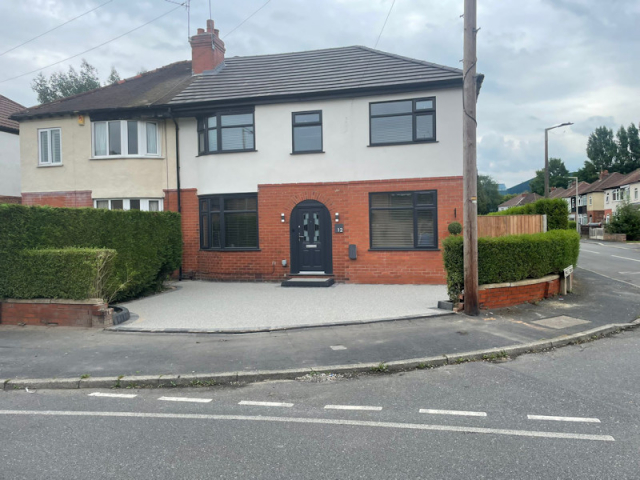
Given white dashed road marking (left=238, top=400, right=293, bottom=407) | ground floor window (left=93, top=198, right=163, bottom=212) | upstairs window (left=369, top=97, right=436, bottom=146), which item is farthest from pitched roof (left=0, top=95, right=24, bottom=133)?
white dashed road marking (left=238, top=400, right=293, bottom=407)

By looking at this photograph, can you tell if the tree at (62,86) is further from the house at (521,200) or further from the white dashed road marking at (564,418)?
the house at (521,200)

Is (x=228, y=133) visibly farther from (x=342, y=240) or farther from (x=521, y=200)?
(x=521, y=200)

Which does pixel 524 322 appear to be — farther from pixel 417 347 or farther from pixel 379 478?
pixel 379 478

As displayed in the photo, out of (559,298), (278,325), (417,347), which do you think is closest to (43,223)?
(278,325)

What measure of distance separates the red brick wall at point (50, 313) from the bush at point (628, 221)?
4734 cm

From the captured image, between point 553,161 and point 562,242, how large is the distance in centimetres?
10292

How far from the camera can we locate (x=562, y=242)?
36.1 ft

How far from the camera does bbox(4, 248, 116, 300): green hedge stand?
28.6 feet

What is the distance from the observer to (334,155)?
14.0m

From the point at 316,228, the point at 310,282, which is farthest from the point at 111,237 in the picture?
the point at 316,228

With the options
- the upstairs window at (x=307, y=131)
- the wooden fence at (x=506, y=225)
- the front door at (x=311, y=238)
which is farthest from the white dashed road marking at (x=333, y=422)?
the upstairs window at (x=307, y=131)

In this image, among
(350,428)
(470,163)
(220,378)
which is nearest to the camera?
(350,428)

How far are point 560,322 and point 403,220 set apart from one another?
5.91 m

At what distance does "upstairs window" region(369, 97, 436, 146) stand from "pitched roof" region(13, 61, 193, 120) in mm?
7038
